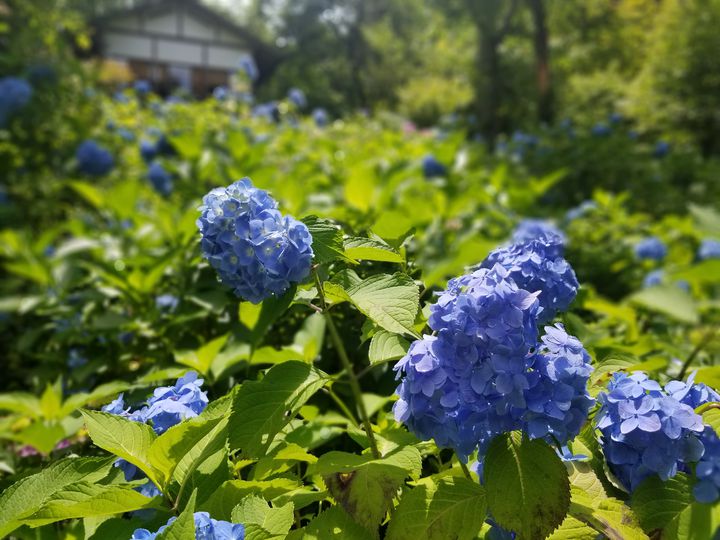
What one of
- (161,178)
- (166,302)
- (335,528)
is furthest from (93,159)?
(335,528)

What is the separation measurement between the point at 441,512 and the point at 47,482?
61 cm

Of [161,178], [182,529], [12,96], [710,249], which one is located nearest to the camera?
[182,529]

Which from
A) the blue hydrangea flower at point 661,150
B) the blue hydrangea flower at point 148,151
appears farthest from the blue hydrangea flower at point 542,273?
the blue hydrangea flower at point 661,150

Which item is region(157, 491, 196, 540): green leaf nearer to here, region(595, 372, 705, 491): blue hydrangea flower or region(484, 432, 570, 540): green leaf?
region(484, 432, 570, 540): green leaf

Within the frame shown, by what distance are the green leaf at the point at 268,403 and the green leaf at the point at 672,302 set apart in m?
0.89

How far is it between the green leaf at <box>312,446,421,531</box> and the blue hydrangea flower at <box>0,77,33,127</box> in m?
6.08

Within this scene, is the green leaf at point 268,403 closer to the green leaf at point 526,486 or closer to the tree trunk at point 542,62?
the green leaf at point 526,486

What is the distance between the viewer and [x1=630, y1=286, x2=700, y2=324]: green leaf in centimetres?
A: 153

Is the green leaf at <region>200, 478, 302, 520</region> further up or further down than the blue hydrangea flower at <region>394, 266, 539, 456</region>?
further down

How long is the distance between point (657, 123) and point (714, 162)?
2570mm

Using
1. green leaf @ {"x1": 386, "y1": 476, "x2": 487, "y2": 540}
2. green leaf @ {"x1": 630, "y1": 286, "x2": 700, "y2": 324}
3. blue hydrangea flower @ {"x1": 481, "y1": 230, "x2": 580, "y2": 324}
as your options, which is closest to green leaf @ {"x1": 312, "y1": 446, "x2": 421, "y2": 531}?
green leaf @ {"x1": 386, "y1": 476, "x2": 487, "y2": 540}

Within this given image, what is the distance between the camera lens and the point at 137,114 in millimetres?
7773

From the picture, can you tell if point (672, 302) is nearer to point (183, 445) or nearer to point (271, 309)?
point (271, 309)

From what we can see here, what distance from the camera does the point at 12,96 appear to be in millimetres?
5895
